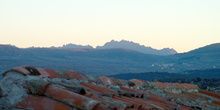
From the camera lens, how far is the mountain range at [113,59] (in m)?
118

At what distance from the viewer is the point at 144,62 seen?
16488 cm

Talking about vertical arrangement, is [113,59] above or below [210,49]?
below

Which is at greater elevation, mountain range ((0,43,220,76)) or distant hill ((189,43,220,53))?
distant hill ((189,43,220,53))

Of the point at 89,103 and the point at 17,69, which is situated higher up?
the point at 17,69

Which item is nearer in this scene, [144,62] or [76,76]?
[76,76]

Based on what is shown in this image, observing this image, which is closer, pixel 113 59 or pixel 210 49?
pixel 210 49

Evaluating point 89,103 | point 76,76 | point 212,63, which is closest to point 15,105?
point 89,103

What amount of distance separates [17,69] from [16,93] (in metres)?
0.78

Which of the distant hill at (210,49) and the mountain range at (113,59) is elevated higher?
the distant hill at (210,49)

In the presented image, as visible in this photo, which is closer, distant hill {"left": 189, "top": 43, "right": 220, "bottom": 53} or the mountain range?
the mountain range

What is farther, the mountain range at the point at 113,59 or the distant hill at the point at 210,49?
the distant hill at the point at 210,49

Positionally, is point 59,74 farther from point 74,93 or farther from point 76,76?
point 74,93

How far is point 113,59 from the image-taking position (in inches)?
6890

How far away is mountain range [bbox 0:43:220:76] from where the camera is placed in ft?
386
